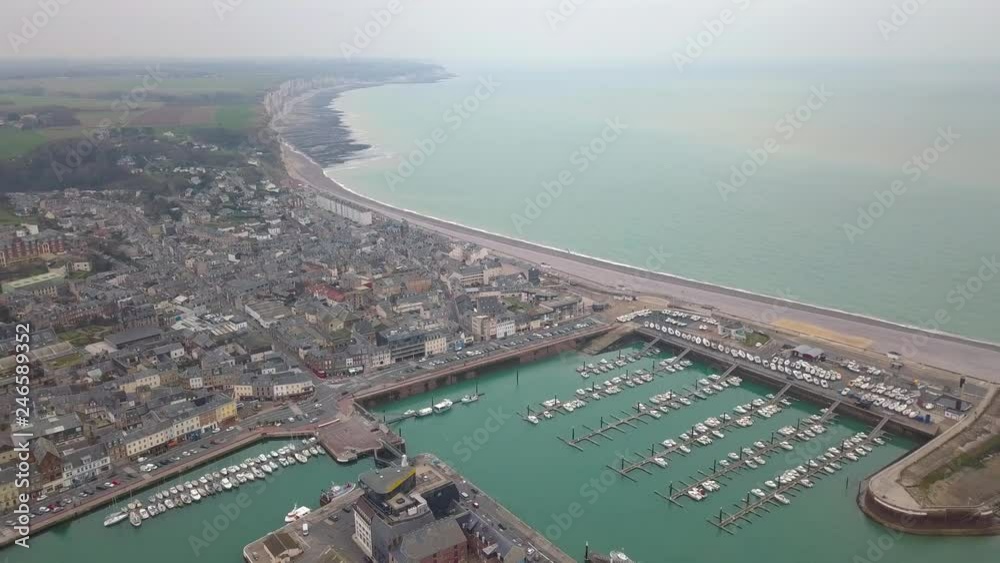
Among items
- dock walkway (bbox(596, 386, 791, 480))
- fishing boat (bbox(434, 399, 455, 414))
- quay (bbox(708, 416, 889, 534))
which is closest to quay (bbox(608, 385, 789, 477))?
dock walkway (bbox(596, 386, 791, 480))

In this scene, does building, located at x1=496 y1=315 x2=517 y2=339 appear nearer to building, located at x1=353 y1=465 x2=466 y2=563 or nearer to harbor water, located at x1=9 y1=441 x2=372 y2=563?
harbor water, located at x1=9 y1=441 x2=372 y2=563

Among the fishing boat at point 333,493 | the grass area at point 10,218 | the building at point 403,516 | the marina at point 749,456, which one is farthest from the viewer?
the grass area at point 10,218

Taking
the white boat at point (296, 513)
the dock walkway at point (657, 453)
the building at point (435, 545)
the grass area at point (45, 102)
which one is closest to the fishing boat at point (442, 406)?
the dock walkway at point (657, 453)

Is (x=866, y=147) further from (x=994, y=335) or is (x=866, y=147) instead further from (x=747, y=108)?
(x=994, y=335)

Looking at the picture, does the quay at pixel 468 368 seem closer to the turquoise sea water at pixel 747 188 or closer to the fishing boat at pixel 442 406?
the fishing boat at pixel 442 406

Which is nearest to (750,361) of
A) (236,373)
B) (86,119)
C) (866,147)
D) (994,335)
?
(994,335)

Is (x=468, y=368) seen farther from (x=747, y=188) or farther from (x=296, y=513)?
(x=747, y=188)

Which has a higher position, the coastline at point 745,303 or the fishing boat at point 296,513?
the coastline at point 745,303
